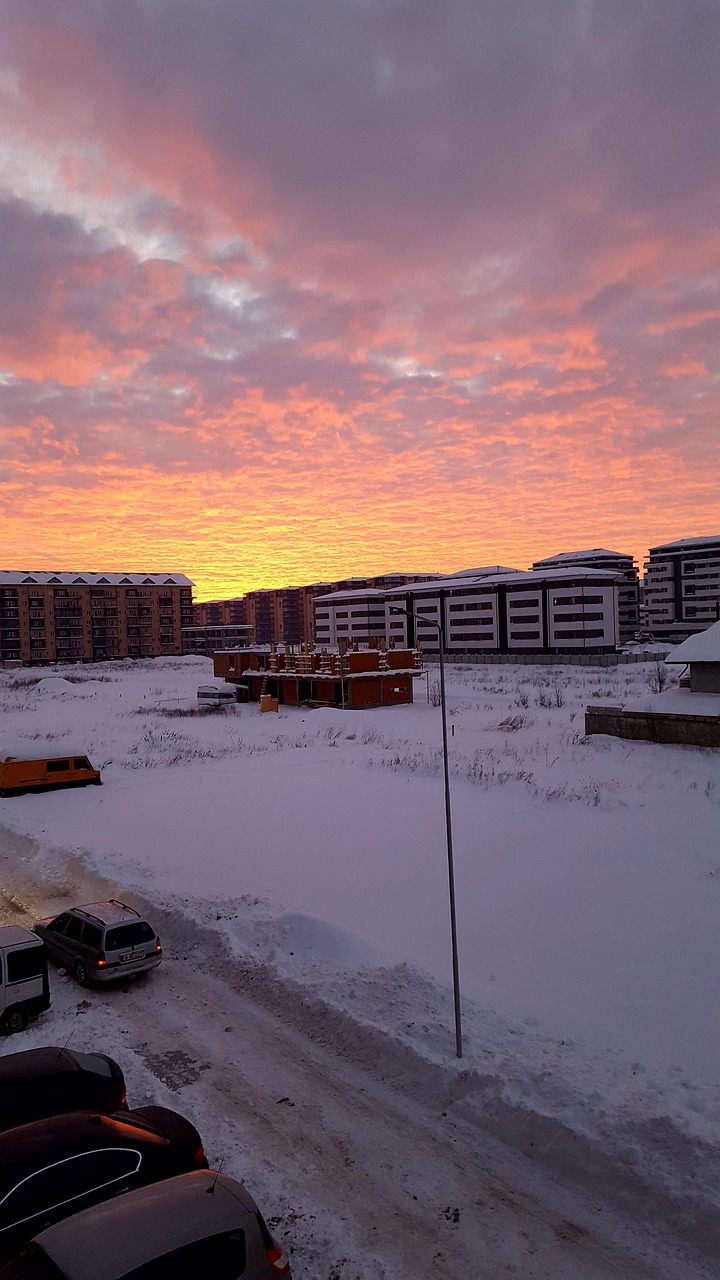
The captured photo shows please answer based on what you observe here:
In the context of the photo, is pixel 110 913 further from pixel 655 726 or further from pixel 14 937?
pixel 655 726

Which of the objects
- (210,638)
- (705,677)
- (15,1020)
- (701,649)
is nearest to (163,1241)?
(15,1020)

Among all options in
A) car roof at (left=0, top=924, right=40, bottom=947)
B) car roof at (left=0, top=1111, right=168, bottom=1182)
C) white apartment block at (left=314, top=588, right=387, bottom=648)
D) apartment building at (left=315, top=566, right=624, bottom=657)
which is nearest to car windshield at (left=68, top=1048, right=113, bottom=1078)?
car roof at (left=0, top=1111, right=168, bottom=1182)

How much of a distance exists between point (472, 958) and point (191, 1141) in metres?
6.71

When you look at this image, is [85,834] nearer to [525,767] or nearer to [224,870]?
[224,870]

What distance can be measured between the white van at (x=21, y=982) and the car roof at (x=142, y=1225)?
5623 millimetres

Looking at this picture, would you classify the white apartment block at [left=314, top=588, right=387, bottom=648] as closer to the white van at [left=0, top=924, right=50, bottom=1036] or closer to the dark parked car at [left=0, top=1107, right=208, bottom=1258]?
the white van at [left=0, top=924, right=50, bottom=1036]

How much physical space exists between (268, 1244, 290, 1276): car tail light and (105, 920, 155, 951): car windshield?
6.92 meters

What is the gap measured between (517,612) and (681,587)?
6527 centimetres

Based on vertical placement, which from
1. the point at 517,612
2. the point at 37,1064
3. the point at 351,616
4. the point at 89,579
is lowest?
the point at 37,1064

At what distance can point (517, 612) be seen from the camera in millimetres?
104312

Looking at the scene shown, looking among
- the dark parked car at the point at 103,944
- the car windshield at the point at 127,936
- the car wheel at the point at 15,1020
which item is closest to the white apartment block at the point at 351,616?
the dark parked car at the point at 103,944

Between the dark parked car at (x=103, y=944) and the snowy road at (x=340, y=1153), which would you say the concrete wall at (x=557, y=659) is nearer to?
the dark parked car at (x=103, y=944)

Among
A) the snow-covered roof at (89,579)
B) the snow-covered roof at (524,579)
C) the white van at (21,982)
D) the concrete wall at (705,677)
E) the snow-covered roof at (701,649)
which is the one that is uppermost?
the snow-covered roof at (89,579)

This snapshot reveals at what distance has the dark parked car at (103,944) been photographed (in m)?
11.9
